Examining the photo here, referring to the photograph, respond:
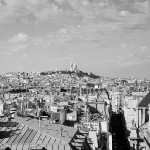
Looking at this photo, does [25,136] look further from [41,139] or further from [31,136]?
[41,139]

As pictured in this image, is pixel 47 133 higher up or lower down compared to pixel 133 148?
higher up

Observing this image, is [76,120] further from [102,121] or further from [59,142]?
[59,142]

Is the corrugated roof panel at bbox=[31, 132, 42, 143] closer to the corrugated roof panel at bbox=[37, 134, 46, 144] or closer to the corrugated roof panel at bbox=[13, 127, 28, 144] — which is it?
the corrugated roof panel at bbox=[37, 134, 46, 144]

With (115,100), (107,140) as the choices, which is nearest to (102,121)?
(107,140)

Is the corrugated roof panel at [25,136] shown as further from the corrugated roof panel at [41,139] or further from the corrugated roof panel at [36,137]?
the corrugated roof panel at [41,139]

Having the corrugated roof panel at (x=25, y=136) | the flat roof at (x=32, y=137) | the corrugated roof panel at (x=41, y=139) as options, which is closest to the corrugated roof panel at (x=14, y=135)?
the flat roof at (x=32, y=137)

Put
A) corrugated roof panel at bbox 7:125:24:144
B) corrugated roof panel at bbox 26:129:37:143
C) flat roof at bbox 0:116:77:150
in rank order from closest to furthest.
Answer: flat roof at bbox 0:116:77:150
corrugated roof panel at bbox 7:125:24:144
corrugated roof panel at bbox 26:129:37:143

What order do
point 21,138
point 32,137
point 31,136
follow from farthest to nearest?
point 31,136 → point 32,137 → point 21,138

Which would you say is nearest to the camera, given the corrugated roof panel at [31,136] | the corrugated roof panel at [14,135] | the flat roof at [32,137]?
the flat roof at [32,137]

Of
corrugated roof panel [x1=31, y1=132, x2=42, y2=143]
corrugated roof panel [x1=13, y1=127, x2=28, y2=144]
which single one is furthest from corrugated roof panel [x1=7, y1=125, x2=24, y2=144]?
corrugated roof panel [x1=31, y1=132, x2=42, y2=143]

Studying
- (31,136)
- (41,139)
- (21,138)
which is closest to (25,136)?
(31,136)

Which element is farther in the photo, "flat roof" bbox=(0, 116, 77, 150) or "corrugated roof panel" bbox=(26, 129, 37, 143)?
"corrugated roof panel" bbox=(26, 129, 37, 143)
